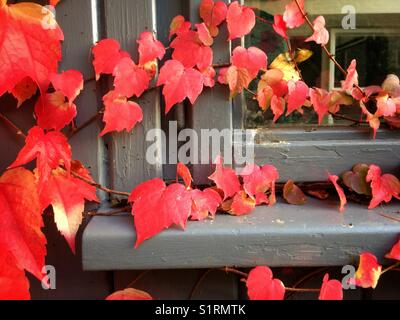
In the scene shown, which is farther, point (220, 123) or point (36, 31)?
point (220, 123)

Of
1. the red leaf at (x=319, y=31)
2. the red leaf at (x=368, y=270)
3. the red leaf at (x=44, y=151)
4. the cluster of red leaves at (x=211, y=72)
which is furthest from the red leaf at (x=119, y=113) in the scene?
the red leaf at (x=368, y=270)

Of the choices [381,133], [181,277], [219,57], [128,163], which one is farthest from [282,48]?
[181,277]

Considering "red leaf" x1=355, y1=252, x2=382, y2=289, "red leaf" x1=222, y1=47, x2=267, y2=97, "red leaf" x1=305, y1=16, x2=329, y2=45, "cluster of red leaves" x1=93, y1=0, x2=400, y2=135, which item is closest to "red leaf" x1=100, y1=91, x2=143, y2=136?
"cluster of red leaves" x1=93, y1=0, x2=400, y2=135

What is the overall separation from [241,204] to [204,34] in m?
0.36

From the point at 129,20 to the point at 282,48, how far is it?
1.11ft

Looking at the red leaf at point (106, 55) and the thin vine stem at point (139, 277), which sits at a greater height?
the red leaf at point (106, 55)

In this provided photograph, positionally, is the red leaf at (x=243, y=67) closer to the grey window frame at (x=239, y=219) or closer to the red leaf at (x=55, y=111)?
the grey window frame at (x=239, y=219)

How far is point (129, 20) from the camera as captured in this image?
0.93 m

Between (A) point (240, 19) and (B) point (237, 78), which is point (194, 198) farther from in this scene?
(A) point (240, 19)

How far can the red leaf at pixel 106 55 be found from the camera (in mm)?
914

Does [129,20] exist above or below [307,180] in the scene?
above

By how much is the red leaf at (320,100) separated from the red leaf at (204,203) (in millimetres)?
292
